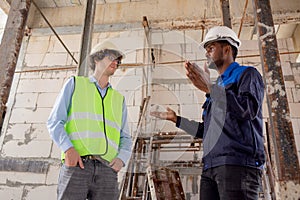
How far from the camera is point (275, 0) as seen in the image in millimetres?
5328

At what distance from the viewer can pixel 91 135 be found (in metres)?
1.68

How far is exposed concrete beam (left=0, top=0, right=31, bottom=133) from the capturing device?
170 centimetres

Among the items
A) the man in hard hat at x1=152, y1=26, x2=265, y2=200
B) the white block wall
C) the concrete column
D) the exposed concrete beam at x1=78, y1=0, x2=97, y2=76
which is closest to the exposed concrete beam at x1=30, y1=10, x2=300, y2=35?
the white block wall

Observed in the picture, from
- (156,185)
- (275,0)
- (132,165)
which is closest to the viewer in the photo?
(156,185)

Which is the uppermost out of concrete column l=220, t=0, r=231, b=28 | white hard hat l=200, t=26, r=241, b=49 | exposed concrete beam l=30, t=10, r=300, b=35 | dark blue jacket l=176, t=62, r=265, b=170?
exposed concrete beam l=30, t=10, r=300, b=35

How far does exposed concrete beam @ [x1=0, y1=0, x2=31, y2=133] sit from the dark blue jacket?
1239 millimetres

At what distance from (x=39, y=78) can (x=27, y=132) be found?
109cm

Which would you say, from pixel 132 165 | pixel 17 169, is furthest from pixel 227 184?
pixel 17 169

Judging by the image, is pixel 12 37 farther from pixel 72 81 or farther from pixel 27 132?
pixel 27 132

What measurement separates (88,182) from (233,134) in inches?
33.7

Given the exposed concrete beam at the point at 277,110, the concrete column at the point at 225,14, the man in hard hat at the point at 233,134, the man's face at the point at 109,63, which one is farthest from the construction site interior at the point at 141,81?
the exposed concrete beam at the point at 277,110

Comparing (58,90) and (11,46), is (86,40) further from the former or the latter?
(58,90)

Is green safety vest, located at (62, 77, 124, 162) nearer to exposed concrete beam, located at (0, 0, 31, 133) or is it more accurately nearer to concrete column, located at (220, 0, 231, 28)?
exposed concrete beam, located at (0, 0, 31, 133)

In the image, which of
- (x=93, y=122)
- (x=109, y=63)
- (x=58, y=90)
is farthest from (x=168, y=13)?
(x=93, y=122)
